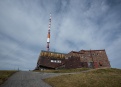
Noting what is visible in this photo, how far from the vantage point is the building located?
148 feet

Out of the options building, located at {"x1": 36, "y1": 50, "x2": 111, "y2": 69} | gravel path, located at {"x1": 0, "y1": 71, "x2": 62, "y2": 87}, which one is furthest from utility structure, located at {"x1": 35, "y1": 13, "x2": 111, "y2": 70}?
gravel path, located at {"x1": 0, "y1": 71, "x2": 62, "y2": 87}

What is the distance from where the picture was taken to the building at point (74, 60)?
4522 centimetres

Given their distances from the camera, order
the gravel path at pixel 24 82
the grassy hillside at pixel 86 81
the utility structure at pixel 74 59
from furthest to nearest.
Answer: the utility structure at pixel 74 59 < the grassy hillside at pixel 86 81 < the gravel path at pixel 24 82

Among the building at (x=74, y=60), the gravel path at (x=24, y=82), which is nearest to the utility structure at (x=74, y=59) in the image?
the building at (x=74, y=60)

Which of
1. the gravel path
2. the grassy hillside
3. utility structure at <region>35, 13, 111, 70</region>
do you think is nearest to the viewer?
the gravel path

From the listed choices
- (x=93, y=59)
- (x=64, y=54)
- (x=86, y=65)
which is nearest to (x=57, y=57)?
(x=64, y=54)

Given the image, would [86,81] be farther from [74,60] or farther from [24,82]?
[74,60]

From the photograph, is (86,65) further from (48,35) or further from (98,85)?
(98,85)

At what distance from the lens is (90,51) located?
170 feet

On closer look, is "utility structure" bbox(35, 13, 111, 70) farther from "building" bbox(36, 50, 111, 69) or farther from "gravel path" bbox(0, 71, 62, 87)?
"gravel path" bbox(0, 71, 62, 87)

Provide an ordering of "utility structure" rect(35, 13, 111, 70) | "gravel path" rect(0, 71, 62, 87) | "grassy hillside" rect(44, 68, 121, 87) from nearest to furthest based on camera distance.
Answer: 1. "gravel path" rect(0, 71, 62, 87)
2. "grassy hillside" rect(44, 68, 121, 87)
3. "utility structure" rect(35, 13, 111, 70)

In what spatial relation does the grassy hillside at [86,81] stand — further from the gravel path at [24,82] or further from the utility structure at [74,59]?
the utility structure at [74,59]

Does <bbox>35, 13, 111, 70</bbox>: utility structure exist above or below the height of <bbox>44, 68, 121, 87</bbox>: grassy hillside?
above

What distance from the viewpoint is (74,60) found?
1784 inches
